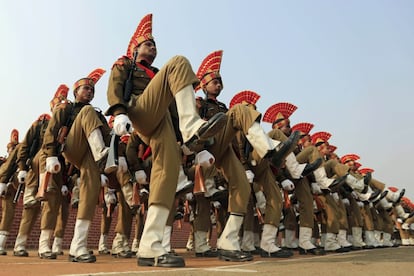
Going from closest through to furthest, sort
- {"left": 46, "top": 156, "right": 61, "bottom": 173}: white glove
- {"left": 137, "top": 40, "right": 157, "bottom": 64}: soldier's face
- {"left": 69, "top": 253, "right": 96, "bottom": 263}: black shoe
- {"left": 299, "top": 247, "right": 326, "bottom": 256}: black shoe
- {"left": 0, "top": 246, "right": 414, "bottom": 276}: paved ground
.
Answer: {"left": 0, "top": 246, "right": 414, "bottom": 276}: paved ground < {"left": 69, "top": 253, "right": 96, "bottom": 263}: black shoe < {"left": 137, "top": 40, "right": 157, "bottom": 64}: soldier's face < {"left": 46, "top": 156, "right": 61, "bottom": 173}: white glove < {"left": 299, "top": 247, "right": 326, "bottom": 256}: black shoe

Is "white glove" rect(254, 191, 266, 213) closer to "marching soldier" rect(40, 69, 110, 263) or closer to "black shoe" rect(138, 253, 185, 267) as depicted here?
"marching soldier" rect(40, 69, 110, 263)

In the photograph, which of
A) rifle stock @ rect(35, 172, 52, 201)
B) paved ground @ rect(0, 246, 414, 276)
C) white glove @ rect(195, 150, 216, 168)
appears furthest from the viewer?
rifle stock @ rect(35, 172, 52, 201)

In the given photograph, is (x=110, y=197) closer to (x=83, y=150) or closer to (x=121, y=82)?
(x=83, y=150)

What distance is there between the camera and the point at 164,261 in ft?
9.60

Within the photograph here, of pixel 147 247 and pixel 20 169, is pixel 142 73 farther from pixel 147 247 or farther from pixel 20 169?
pixel 20 169

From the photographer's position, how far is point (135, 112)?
11.0 feet

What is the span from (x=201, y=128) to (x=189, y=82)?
1.56ft

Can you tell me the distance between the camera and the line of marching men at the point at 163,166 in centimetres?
321

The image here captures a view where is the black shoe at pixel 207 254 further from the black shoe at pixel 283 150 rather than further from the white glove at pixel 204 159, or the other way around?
the black shoe at pixel 283 150

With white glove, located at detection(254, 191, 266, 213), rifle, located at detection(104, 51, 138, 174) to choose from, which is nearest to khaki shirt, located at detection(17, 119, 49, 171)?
rifle, located at detection(104, 51, 138, 174)

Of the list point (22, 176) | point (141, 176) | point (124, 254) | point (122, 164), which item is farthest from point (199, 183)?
point (22, 176)

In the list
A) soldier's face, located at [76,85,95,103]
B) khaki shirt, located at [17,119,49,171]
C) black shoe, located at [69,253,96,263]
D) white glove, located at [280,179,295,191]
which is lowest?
black shoe, located at [69,253,96,263]

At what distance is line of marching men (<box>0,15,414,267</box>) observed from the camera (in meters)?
3.21

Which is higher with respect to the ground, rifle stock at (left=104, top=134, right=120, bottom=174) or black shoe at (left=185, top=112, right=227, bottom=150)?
black shoe at (left=185, top=112, right=227, bottom=150)
